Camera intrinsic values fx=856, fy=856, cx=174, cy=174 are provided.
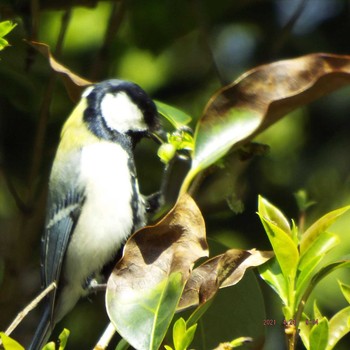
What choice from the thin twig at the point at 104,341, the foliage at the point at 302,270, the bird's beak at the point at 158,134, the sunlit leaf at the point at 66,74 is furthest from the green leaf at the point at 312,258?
the bird's beak at the point at 158,134

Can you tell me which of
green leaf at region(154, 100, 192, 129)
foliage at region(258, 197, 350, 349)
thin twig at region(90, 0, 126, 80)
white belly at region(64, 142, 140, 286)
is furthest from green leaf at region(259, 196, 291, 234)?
thin twig at region(90, 0, 126, 80)

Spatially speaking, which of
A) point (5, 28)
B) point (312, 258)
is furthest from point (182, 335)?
point (5, 28)

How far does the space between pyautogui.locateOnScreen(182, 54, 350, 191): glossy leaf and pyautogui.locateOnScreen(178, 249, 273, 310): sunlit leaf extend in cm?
14

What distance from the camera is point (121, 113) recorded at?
76.2 inches

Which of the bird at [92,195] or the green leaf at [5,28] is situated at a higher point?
the green leaf at [5,28]

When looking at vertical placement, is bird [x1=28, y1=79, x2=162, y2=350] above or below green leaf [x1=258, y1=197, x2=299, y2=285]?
below

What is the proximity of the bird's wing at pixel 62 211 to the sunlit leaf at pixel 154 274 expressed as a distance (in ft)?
2.67

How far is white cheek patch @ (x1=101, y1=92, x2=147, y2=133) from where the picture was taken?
75.3 inches

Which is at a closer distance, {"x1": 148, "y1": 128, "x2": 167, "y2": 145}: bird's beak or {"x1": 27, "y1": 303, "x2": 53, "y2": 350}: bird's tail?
{"x1": 27, "y1": 303, "x2": 53, "y2": 350}: bird's tail

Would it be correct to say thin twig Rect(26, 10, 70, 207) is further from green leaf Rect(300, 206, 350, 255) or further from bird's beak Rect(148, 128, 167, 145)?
green leaf Rect(300, 206, 350, 255)

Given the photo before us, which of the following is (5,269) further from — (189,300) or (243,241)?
(189,300)

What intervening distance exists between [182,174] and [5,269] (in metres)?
0.50

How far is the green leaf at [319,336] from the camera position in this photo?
946 millimetres

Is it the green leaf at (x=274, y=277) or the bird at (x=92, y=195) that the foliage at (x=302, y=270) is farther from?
the bird at (x=92, y=195)
